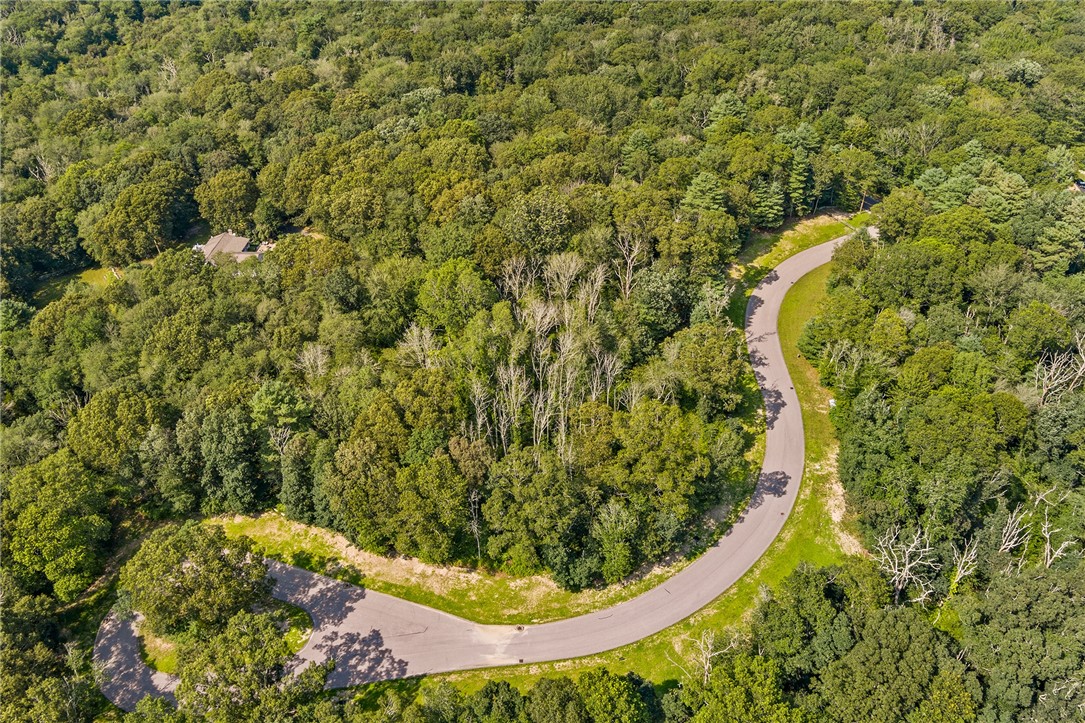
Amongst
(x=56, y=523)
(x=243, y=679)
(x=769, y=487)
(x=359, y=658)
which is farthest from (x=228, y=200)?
(x=769, y=487)

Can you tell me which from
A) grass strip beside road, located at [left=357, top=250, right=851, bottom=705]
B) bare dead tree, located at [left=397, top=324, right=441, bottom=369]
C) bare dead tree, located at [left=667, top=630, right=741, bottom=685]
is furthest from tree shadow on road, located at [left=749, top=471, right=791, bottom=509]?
bare dead tree, located at [left=397, top=324, right=441, bottom=369]

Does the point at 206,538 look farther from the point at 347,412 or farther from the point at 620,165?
the point at 620,165

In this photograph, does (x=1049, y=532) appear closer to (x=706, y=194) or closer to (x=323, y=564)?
(x=706, y=194)

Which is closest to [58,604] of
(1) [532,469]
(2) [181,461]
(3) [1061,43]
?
(2) [181,461]

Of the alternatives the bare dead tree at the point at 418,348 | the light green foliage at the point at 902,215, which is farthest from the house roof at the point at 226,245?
the light green foliage at the point at 902,215

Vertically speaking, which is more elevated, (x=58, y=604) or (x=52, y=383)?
(x=52, y=383)

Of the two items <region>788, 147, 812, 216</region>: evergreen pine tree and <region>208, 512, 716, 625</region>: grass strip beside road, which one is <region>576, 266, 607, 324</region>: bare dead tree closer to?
<region>208, 512, 716, 625</region>: grass strip beside road
